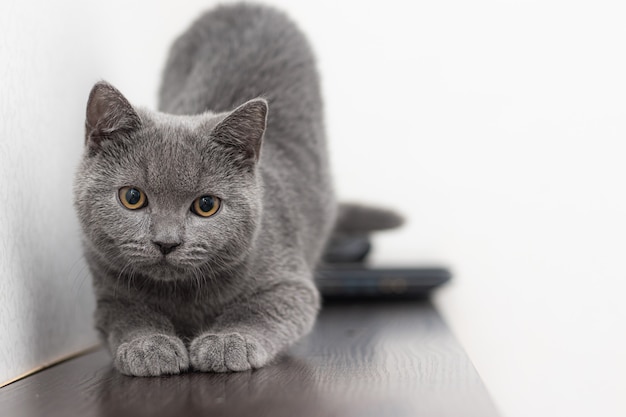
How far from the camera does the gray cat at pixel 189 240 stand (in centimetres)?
123

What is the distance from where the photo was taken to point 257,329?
1353mm

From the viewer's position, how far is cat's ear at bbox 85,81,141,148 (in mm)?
1251

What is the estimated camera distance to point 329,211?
199cm

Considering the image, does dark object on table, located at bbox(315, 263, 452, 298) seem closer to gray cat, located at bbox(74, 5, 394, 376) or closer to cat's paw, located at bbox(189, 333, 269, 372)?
gray cat, located at bbox(74, 5, 394, 376)

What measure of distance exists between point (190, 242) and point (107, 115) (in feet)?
0.89

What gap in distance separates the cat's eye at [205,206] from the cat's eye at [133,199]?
0.08 m

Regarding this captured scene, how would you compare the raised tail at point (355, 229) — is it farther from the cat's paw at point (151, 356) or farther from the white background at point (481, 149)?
the cat's paw at point (151, 356)

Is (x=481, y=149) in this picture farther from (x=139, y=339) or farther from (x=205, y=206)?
(x=139, y=339)

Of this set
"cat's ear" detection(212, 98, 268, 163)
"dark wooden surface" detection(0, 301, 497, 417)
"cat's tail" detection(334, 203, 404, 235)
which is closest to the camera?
"dark wooden surface" detection(0, 301, 497, 417)

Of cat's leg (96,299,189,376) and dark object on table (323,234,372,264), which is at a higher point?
cat's leg (96,299,189,376)

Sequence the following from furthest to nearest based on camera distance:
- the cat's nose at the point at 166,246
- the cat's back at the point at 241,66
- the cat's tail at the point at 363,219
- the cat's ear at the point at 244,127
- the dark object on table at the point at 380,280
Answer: the cat's tail at the point at 363,219 → the dark object on table at the point at 380,280 → the cat's back at the point at 241,66 → the cat's ear at the point at 244,127 → the cat's nose at the point at 166,246

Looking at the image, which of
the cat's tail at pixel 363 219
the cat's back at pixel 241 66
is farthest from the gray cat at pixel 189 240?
the cat's tail at pixel 363 219

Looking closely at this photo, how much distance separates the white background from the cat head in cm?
29

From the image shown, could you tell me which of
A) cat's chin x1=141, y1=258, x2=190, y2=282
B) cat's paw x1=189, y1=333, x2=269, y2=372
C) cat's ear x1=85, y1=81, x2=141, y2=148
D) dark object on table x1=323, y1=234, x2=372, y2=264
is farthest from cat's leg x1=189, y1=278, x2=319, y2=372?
dark object on table x1=323, y1=234, x2=372, y2=264
